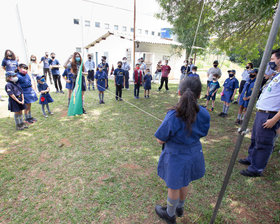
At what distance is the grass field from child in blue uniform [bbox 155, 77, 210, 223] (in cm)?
87

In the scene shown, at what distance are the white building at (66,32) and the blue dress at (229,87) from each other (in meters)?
9.63

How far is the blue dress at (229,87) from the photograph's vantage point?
5555 mm

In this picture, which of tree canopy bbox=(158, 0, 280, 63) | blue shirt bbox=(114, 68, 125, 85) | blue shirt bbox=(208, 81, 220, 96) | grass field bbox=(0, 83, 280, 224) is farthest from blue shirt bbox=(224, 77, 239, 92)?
blue shirt bbox=(114, 68, 125, 85)

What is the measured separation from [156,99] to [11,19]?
1983 cm

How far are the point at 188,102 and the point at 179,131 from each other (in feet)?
1.01

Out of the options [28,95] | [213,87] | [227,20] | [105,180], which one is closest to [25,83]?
[28,95]

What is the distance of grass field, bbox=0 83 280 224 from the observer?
2266 mm

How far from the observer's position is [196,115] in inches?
63.7

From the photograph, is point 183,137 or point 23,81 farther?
point 23,81

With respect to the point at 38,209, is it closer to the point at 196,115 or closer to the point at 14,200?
the point at 14,200

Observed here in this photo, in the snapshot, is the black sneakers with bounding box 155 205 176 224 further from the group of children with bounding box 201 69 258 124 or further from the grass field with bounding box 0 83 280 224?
the group of children with bounding box 201 69 258 124

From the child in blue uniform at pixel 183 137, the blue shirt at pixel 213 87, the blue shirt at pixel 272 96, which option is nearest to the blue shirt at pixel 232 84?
the blue shirt at pixel 213 87

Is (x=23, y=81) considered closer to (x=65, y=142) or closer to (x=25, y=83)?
(x=25, y=83)

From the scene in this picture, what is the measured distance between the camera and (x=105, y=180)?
2859mm
